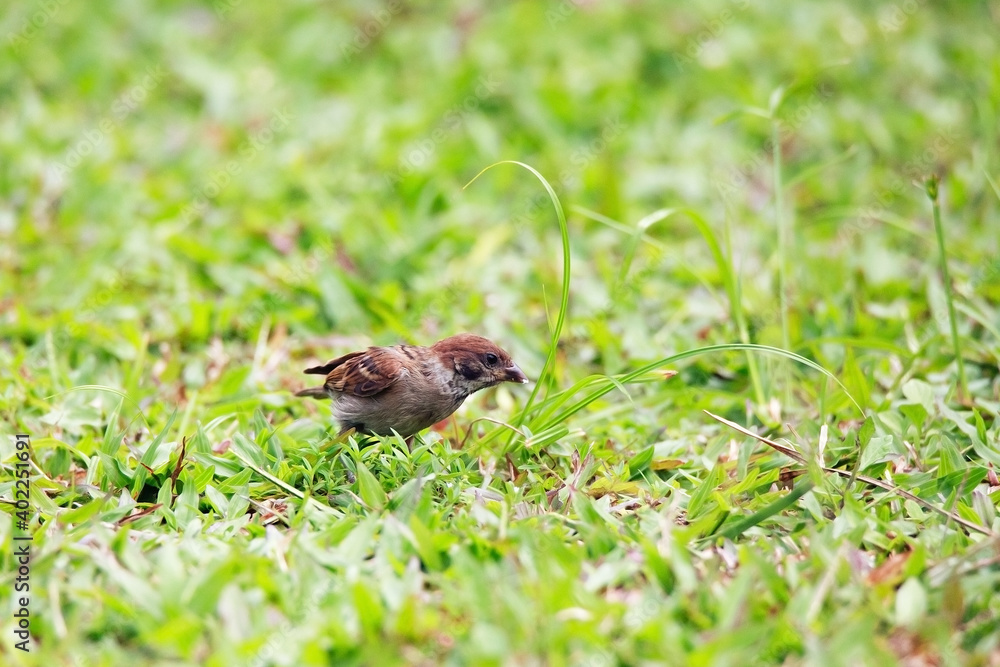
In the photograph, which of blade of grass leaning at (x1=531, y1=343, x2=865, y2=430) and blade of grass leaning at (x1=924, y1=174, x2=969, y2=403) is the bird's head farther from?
blade of grass leaning at (x1=924, y1=174, x2=969, y2=403)

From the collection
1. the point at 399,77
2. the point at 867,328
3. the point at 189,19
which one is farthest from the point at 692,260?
the point at 189,19

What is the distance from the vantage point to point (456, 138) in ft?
23.7

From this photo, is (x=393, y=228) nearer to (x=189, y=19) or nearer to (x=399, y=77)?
(x=399, y=77)

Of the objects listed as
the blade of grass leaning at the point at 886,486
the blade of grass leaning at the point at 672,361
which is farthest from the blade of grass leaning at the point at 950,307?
the blade of grass leaning at the point at 886,486

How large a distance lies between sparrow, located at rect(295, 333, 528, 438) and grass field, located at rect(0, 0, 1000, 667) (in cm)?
15

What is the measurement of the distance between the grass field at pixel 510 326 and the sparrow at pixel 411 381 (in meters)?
0.15

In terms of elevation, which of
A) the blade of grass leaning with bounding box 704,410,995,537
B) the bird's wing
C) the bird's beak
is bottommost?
the blade of grass leaning with bounding box 704,410,995,537

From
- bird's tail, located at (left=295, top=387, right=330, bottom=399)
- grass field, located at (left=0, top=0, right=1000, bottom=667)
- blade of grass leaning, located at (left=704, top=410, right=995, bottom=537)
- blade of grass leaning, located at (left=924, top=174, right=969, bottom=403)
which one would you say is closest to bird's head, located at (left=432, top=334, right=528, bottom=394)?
grass field, located at (left=0, top=0, right=1000, bottom=667)

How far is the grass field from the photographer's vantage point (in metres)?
3.08

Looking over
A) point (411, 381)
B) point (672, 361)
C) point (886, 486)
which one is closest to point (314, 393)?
point (411, 381)

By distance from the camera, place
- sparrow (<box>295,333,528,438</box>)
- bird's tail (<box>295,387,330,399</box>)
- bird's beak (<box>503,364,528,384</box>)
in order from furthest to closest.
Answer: bird's tail (<box>295,387,330,399</box>)
bird's beak (<box>503,364,528,384</box>)
sparrow (<box>295,333,528,438</box>)

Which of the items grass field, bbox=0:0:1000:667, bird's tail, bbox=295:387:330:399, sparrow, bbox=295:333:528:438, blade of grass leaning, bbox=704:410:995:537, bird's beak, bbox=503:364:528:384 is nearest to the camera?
grass field, bbox=0:0:1000:667

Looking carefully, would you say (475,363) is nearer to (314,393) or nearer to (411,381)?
(411,381)

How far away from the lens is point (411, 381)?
412cm
